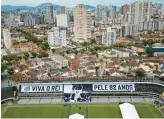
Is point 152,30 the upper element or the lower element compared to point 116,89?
upper

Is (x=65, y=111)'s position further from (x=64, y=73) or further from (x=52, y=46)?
(x=52, y=46)

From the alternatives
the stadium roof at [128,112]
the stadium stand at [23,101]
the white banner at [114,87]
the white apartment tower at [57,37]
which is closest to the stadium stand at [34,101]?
the stadium stand at [23,101]

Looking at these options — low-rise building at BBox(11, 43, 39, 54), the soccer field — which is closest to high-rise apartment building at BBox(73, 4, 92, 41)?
low-rise building at BBox(11, 43, 39, 54)

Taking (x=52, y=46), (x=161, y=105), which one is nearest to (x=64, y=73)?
(x=161, y=105)

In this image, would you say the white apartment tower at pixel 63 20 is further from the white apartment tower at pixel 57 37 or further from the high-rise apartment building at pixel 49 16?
the white apartment tower at pixel 57 37

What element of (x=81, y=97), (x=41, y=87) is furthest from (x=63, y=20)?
(x=81, y=97)

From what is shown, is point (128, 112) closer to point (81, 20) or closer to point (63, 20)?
point (81, 20)
